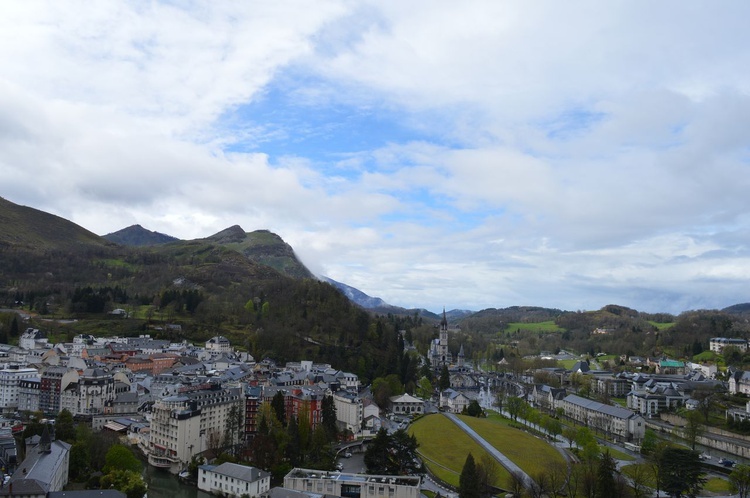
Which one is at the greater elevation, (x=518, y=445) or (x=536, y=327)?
(x=536, y=327)

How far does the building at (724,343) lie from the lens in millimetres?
88113

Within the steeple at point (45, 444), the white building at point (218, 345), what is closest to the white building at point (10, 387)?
the white building at point (218, 345)

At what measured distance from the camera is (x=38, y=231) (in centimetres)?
15862

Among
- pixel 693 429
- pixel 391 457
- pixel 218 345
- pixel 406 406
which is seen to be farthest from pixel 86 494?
pixel 218 345

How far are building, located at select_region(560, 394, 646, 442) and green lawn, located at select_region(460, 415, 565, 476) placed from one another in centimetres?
1013

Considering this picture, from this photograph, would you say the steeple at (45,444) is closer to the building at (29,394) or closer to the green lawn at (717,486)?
the building at (29,394)

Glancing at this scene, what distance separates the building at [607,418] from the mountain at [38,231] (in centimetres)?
11850

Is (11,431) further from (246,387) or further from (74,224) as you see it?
(74,224)

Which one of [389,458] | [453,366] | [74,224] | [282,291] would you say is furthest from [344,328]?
[74,224]

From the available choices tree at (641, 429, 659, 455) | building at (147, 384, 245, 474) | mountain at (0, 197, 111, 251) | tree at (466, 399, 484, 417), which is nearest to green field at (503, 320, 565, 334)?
tree at (466, 399, 484, 417)

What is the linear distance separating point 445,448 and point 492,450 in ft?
11.5

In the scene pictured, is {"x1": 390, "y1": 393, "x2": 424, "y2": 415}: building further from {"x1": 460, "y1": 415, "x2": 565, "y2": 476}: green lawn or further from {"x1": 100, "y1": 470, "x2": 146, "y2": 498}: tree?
{"x1": 100, "y1": 470, "x2": 146, "y2": 498}: tree

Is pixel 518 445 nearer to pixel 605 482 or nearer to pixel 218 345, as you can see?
pixel 605 482

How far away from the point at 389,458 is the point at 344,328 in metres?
48.0
